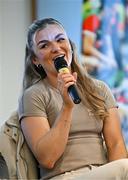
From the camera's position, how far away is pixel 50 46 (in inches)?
60.1

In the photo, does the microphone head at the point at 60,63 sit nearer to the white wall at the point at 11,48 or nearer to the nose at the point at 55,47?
the nose at the point at 55,47

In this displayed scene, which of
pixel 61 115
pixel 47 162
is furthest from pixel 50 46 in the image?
pixel 47 162

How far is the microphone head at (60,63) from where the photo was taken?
140cm

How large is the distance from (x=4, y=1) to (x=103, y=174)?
1.72 metres

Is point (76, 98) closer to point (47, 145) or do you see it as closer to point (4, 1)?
point (47, 145)

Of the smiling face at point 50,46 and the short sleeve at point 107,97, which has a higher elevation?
the smiling face at point 50,46

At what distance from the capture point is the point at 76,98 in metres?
1.26

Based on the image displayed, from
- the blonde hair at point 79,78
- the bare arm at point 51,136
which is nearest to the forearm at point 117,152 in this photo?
the blonde hair at point 79,78

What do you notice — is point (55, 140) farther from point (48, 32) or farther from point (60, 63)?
point (48, 32)

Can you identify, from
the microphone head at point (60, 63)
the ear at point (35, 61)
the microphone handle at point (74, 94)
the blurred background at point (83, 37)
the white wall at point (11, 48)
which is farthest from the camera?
the white wall at point (11, 48)

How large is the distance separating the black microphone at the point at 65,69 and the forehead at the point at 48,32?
0.43 feet

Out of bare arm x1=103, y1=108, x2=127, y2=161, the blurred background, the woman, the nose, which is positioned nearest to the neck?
the woman

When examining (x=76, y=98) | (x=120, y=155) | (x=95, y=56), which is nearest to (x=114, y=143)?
(x=120, y=155)

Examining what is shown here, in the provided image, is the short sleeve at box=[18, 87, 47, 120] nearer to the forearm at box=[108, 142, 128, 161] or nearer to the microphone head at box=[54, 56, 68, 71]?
the microphone head at box=[54, 56, 68, 71]
